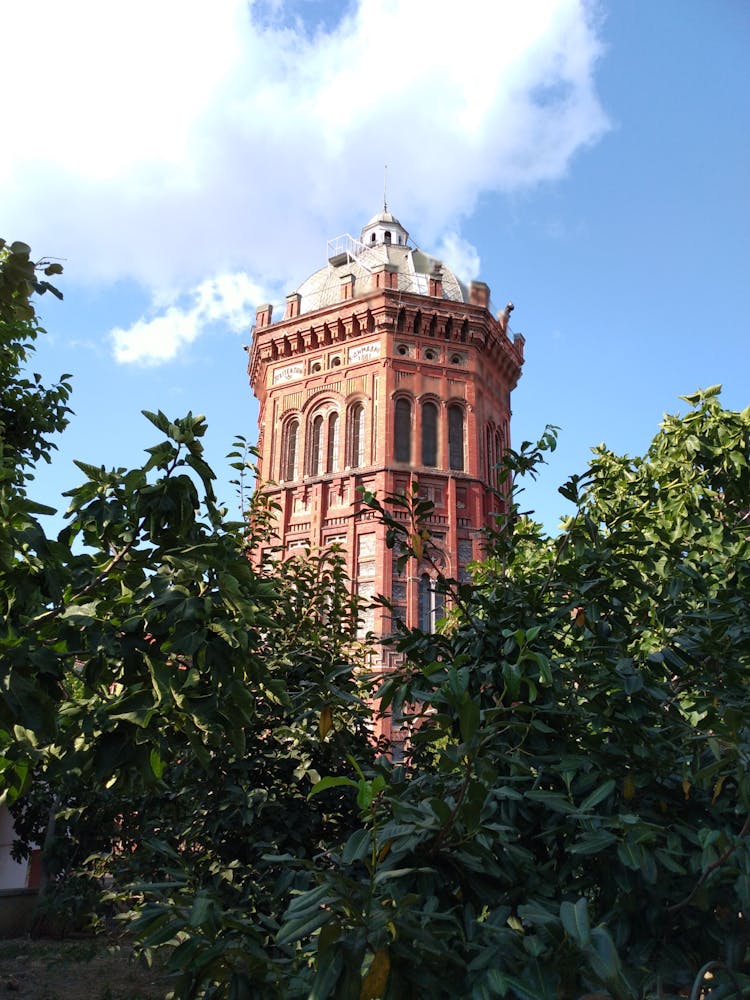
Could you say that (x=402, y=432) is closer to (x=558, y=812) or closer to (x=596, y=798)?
(x=558, y=812)

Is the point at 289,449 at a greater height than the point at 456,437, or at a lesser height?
lesser

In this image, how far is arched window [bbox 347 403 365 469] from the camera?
27.7 metres

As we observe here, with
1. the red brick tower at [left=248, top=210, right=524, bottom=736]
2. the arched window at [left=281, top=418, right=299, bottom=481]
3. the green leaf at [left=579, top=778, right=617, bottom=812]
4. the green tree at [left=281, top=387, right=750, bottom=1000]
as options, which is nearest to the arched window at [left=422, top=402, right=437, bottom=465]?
the red brick tower at [left=248, top=210, right=524, bottom=736]

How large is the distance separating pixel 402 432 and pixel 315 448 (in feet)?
10.9

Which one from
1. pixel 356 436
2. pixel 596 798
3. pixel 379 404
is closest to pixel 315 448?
pixel 356 436

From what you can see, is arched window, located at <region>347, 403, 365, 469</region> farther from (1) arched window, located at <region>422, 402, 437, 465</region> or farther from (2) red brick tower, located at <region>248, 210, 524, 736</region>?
(1) arched window, located at <region>422, 402, 437, 465</region>

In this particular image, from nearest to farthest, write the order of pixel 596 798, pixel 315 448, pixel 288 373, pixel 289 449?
1. pixel 596 798
2. pixel 315 448
3. pixel 289 449
4. pixel 288 373

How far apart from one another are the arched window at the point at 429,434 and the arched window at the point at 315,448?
381cm

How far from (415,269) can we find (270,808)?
28.1m

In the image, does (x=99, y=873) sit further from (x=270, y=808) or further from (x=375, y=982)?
(x=375, y=982)

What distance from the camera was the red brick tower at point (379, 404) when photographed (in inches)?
1062

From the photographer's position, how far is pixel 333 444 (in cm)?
2830

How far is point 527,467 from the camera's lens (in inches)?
167

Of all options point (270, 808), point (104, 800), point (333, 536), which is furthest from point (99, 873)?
point (333, 536)
